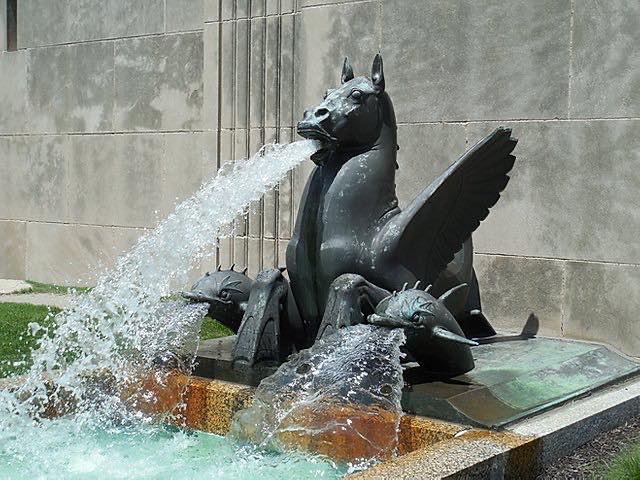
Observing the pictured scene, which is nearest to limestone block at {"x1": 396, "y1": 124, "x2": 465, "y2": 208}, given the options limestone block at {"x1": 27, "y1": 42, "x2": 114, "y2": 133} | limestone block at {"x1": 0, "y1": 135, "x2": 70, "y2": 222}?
limestone block at {"x1": 27, "y1": 42, "x2": 114, "y2": 133}

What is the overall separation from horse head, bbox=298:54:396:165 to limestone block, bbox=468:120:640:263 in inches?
78.4

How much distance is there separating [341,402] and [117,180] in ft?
19.6

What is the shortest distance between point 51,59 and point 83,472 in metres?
7.11

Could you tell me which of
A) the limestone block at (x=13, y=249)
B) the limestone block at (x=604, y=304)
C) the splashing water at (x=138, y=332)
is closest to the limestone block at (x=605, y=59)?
the limestone block at (x=604, y=304)

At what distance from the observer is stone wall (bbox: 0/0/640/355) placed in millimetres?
6625

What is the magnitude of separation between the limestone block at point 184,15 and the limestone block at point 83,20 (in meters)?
0.12

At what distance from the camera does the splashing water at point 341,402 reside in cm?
443

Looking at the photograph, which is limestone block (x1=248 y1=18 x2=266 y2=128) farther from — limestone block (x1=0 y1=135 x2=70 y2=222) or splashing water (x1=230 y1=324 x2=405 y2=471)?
splashing water (x1=230 y1=324 x2=405 y2=471)

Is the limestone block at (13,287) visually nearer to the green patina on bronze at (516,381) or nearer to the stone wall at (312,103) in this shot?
the stone wall at (312,103)

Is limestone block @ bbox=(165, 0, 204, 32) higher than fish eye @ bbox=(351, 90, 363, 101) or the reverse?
higher

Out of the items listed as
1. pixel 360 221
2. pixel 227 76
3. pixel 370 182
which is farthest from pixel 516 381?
pixel 227 76

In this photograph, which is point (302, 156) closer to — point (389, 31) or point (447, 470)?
point (447, 470)

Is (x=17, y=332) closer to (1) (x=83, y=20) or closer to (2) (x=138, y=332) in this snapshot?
(2) (x=138, y=332)

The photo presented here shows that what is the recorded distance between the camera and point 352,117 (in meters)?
5.12
